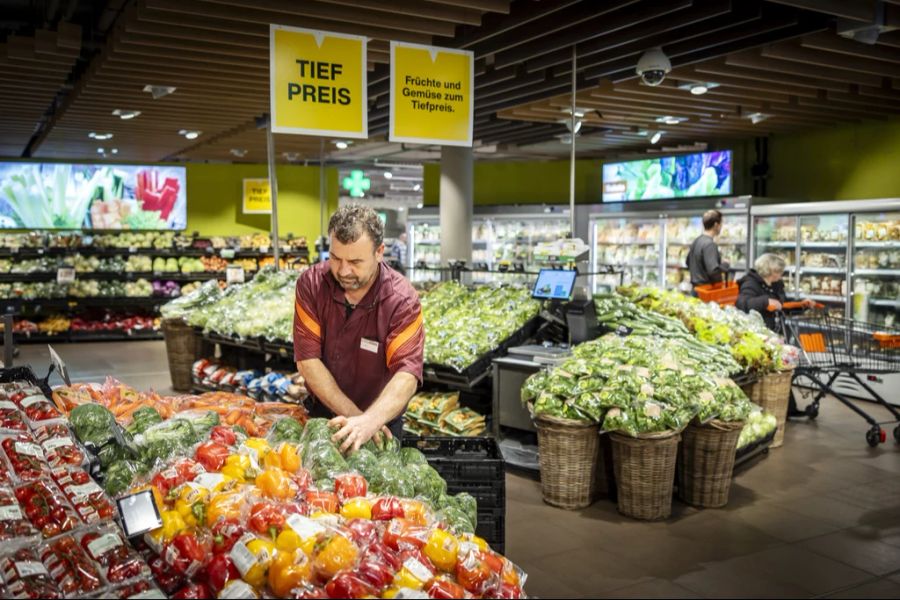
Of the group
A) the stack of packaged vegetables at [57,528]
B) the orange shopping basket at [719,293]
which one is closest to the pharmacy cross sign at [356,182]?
the orange shopping basket at [719,293]

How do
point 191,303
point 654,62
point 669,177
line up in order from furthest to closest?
point 669,177 < point 191,303 < point 654,62

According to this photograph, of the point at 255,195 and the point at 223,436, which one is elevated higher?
the point at 255,195

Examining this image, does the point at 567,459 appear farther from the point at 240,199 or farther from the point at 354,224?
the point at 240,199

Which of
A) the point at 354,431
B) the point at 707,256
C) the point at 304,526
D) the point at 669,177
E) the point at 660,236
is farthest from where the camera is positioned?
the point at 669,177

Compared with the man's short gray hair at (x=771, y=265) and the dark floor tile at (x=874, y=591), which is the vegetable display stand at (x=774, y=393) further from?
the dark floor tile at (x=874, y=591)

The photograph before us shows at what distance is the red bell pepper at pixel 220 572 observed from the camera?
5.99ft

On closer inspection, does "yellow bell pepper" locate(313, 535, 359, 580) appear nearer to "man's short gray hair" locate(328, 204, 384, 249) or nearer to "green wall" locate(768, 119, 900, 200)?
→ "man's short gray hair" locate(328, 204, 384, 249)

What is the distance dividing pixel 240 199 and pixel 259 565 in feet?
49.0

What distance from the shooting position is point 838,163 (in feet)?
35.0

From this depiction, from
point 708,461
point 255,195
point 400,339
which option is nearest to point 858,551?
point 708,461

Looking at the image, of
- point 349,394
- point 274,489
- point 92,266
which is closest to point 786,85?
point 349,394

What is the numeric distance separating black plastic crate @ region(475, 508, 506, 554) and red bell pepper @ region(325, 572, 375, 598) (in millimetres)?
1110

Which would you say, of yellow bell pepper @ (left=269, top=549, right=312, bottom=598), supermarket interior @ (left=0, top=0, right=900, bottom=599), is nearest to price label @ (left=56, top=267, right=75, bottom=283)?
supermarket interior @ (left=0, top=0, right=900, bottom=599)

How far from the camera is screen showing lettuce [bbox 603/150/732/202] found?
11.2 metres
